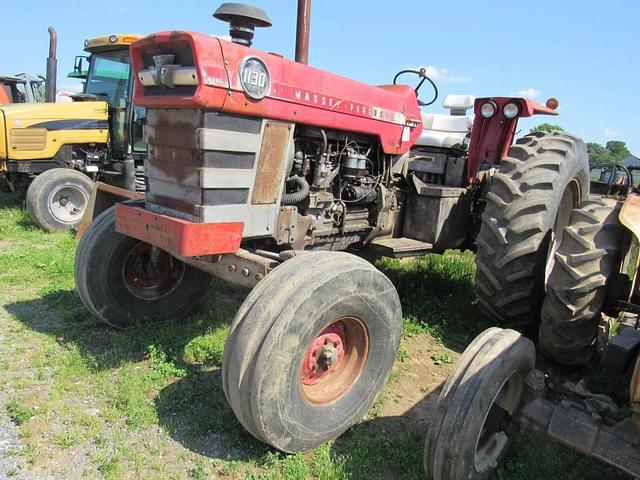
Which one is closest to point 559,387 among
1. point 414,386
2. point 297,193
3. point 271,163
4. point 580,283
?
point 580,283

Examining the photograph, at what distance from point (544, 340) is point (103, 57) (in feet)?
23.2

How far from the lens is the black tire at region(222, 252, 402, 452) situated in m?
2.41

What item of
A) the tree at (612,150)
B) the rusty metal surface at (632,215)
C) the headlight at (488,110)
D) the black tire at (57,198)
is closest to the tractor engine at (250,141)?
the headlight at (488,110)

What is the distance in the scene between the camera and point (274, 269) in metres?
2.66

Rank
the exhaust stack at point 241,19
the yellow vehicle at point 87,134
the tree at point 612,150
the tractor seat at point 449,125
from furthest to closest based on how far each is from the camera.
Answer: the tree at point 612,150
the yellow vehicle at point 87,134
the tractor seat at point 449,125
the exhaust stack at point 241,19

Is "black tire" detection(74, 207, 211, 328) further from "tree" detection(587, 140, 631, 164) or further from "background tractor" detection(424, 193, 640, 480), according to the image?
"tree" detection(587, 140, 631, 164)

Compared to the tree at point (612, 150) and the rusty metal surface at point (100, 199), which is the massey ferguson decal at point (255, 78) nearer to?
the rusty metal surface at point (100, 199)

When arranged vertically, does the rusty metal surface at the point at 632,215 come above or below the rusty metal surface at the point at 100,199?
above

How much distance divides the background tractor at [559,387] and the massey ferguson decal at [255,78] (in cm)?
171

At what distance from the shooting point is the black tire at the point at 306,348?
2.41 m

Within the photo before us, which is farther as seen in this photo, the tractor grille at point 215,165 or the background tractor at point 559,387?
the tractor grille at point 215,165

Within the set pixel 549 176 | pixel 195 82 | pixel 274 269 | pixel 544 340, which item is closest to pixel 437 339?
pixel 544 340

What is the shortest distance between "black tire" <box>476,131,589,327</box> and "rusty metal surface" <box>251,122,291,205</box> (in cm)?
154

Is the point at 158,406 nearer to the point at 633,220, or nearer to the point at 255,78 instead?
the point at 255,78
